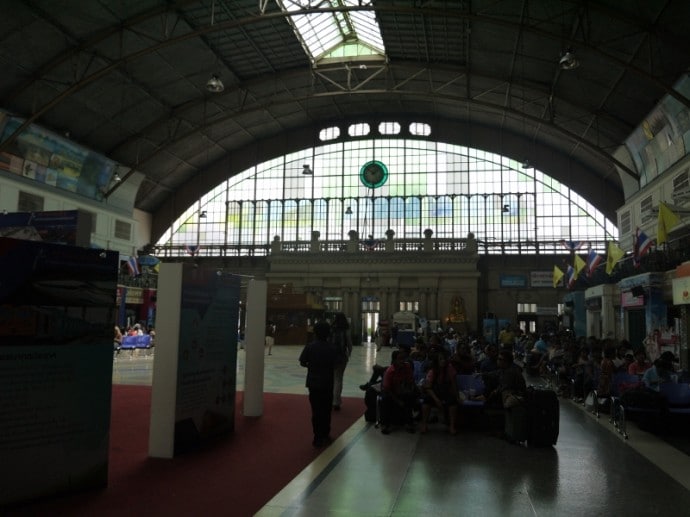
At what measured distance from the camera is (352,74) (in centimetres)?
2997

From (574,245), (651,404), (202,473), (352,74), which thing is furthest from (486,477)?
(574,245)

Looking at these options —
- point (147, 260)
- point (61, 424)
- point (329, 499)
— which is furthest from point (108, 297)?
point (147, 260)

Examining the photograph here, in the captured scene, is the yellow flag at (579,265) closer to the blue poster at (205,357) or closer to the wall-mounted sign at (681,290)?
the wall-mounted sign at (681,290)

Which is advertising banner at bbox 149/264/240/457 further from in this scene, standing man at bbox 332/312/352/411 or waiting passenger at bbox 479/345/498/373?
waiting passenger at bbox 479/345/498/373

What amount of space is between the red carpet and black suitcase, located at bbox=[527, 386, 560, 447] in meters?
2.84

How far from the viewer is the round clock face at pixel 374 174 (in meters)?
38.5

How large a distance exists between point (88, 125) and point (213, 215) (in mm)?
13650

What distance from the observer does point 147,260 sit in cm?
3309

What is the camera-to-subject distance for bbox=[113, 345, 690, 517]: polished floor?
4.97m

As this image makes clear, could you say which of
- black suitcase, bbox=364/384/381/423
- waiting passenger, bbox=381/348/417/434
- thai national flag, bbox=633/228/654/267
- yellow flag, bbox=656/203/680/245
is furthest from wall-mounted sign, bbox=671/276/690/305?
black suitcase, bbox=364/384/381/423

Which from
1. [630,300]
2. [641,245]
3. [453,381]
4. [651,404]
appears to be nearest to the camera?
[651,404]

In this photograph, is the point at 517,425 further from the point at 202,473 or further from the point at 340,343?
the point at 202,473

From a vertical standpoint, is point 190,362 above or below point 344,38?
below

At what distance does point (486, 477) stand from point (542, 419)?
1913mm
